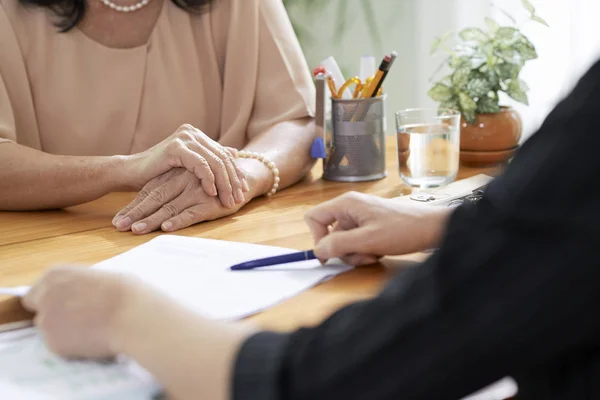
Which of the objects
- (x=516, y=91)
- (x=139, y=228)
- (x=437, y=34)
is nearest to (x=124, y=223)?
(x=139, y=228)

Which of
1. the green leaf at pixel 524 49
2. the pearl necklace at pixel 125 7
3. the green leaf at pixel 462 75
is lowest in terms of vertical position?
the green leaf at pixel 462 75

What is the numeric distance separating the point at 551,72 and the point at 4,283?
7.59 ft

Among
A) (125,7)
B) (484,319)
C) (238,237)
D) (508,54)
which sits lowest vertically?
(238,237)

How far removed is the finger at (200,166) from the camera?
1.26m

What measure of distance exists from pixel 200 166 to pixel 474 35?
0.66 m

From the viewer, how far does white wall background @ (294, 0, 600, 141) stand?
8.72 feet

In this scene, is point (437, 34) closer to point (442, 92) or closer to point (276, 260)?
point (442, 92)

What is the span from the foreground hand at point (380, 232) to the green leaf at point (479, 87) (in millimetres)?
635

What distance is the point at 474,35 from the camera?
5.09ft

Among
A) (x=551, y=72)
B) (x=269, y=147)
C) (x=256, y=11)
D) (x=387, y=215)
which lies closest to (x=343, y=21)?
(x=551, y=72)

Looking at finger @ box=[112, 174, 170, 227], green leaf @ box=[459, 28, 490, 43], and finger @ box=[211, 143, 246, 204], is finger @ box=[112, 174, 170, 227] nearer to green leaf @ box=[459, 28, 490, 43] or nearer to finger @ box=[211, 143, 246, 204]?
finger @ box=[211, 143, 246, 204]

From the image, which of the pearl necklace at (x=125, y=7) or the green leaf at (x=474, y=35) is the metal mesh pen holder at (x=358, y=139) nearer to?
the green leaf at (x=474, y=35)

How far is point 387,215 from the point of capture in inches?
36.7

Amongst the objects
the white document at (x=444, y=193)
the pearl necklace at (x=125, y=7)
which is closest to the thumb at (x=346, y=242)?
the white document at (x=444, y=193)
